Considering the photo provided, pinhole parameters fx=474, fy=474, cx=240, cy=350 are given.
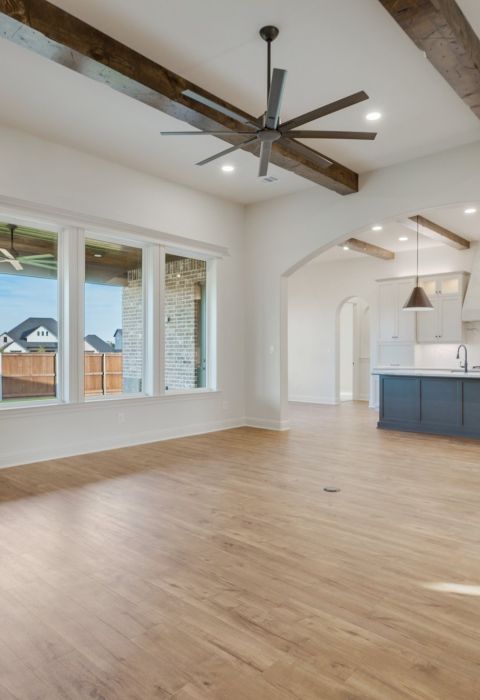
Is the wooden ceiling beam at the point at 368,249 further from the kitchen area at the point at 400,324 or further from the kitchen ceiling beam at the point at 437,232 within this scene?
the kitchen ceiling beam at the point at 437,232

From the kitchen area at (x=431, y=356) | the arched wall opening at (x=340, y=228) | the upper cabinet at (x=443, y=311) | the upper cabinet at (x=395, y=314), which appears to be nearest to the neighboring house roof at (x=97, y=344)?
the arched wall opening at (x=340, y=228)

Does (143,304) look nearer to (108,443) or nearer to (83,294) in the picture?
(83,294)

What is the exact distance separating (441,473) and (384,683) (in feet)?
10.9

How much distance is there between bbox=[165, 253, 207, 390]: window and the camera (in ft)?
21.8

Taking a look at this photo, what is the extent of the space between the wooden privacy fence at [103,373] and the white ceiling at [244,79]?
2.38 metres

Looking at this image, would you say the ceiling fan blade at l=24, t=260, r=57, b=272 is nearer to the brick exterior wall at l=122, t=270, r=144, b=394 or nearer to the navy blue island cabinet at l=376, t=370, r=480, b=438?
the brick exterior wall at l=122, t=270, r=144, b=394

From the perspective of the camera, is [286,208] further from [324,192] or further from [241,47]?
[241,47]

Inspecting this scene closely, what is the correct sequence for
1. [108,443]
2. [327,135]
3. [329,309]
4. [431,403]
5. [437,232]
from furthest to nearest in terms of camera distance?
[329,309]
[437,232]
[431,403]
[108,443]
[327,135]

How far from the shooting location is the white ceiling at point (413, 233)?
7.30 meters

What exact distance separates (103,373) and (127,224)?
1.86 meters

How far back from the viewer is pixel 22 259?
17.3 ft

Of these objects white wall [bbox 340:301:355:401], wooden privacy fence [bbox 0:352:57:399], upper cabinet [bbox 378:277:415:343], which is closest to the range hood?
upper cabinet [bbox 378:277:415:343]

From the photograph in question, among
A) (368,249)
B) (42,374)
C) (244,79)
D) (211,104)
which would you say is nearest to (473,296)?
(368,249)

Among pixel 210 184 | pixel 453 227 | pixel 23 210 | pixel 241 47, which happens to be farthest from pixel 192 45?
pixel 453 227
